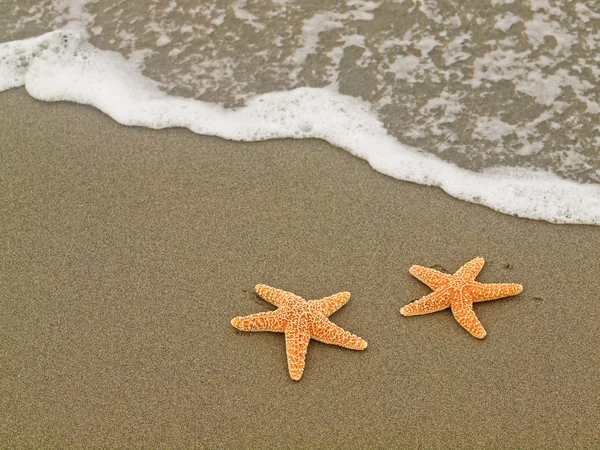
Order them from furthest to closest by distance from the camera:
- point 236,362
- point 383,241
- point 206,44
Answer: point 206,44, point 383,241, point 236,362

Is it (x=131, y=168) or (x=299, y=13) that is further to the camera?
(x=299, y=13)

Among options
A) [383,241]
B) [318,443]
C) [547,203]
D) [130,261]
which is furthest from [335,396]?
[547,203]

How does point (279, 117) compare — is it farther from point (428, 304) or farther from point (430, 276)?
point (428, 304)

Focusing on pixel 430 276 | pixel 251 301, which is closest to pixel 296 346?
pixel 251 301

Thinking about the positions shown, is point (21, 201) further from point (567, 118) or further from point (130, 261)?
point (567, 118)

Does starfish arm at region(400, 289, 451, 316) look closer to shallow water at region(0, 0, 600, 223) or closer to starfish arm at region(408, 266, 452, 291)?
starfish arm at region(408, 266, 452, 291)
